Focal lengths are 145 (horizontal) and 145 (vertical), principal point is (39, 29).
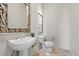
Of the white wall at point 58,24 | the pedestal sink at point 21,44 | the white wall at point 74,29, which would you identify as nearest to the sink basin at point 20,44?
the pedestal sink at point 21,44

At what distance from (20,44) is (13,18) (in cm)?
35

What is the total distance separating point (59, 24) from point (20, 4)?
0.57m

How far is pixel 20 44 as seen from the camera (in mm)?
1843

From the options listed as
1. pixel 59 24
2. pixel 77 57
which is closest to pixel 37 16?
pixel 59 24

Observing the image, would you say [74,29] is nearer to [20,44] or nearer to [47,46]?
[47,46]

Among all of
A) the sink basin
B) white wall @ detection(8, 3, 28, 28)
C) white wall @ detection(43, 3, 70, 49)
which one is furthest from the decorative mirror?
white wall @ detection(43, 3, 70, 49)

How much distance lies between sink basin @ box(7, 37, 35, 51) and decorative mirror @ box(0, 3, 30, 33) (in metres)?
0.14

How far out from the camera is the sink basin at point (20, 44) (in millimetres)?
1842

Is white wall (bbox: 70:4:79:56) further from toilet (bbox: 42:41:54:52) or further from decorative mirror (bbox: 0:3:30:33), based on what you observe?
decorative mirror (bbox: 0:3:30:33)

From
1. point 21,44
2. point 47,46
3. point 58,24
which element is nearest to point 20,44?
point 21,44

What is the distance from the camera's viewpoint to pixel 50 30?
1.90 meters

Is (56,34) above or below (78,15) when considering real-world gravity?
below

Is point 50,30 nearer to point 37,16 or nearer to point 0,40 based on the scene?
point 37,16

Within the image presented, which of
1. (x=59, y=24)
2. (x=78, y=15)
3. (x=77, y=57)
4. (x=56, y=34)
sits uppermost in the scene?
(x=78, y=15)
